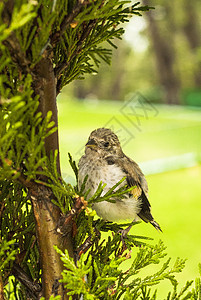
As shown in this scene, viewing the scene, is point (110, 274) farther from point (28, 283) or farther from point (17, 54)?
point (17, 54)

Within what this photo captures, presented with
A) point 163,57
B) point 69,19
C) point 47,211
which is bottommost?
point 47,211

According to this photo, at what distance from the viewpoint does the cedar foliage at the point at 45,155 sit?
2.95ft

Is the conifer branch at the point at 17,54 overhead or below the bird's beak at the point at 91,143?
overhead

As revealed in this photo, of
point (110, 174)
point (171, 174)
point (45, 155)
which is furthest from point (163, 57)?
point (45, 155)

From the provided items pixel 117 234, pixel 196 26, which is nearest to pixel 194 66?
pixel 196 26

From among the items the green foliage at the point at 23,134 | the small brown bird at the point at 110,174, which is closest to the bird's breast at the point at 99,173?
the small brown bird at the point at 110,174

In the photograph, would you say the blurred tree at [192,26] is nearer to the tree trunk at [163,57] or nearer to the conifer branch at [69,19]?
the tree trunk at [163,57]

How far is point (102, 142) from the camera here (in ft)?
5.14

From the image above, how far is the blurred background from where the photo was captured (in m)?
6.44

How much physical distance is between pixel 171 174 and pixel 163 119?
957 cm

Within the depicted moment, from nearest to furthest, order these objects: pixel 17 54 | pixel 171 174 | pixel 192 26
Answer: pixel 17 54
pixel 171 174
pixel 192 26

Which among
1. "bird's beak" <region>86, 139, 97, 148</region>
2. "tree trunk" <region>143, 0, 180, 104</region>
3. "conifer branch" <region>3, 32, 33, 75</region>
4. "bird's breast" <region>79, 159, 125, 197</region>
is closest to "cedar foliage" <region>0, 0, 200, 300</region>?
"conifer branch" <region>3, 32, 33, 75</region>

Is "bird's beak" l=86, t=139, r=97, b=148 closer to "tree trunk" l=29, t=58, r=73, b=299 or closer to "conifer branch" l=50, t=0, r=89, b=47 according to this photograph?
"tree trunk" l=29, t=58, r=73, b=299

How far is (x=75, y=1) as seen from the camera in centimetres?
104
